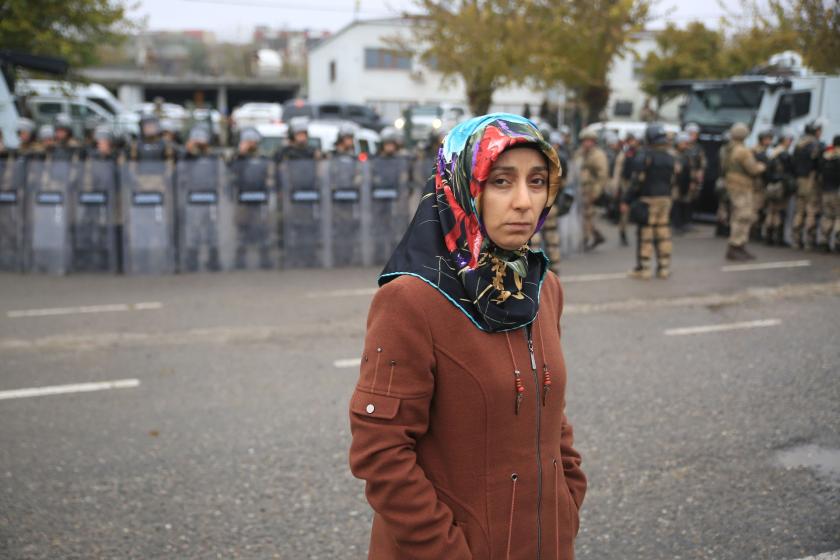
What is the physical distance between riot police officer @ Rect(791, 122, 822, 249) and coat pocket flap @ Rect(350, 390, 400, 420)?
522 inches

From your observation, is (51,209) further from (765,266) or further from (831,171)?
(831,171)

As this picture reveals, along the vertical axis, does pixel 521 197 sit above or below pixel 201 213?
above

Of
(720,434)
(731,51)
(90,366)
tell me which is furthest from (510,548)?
(731,51)

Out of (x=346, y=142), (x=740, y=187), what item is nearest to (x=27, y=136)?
(x=346, y=142)

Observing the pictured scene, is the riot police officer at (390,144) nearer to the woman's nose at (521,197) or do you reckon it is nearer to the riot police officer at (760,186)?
the riot police officer at (760,186)

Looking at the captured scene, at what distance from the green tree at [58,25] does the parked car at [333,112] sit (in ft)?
44.4

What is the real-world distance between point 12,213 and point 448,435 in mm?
A: 11563

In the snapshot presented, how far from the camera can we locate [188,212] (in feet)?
38.6

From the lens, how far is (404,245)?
207cm

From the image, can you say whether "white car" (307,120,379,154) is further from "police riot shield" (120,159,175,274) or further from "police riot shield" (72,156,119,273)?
"police riot shield" (72,156,119,273)

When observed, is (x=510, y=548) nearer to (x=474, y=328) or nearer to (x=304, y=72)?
(x=474, y=328)

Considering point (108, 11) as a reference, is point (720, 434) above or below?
below

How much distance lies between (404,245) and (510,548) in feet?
2.55

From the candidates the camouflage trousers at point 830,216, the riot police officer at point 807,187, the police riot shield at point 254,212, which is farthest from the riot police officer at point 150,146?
the camouflage trousers at point 830,216
